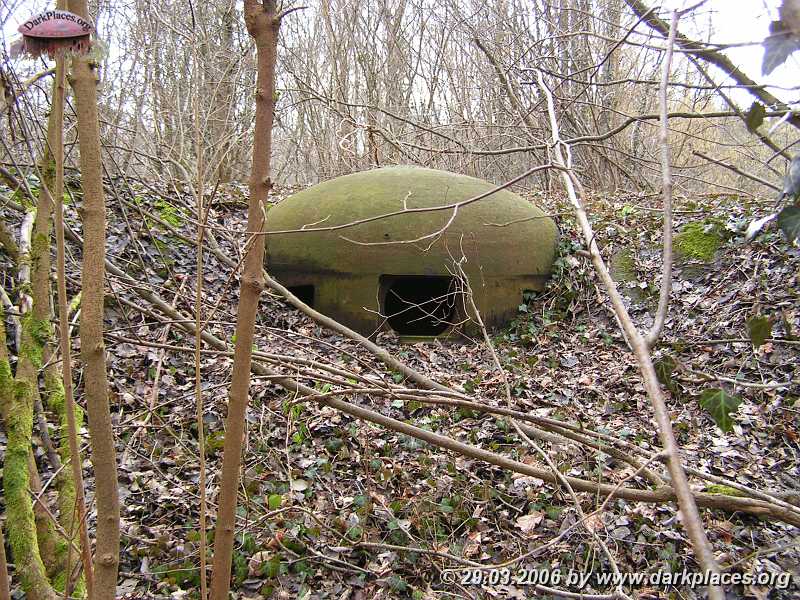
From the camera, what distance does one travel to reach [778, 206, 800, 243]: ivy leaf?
124 cm

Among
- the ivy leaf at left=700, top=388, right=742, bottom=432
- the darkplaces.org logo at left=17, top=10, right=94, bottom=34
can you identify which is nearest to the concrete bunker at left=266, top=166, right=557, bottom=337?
the ivy leaf at left=700, top=388, right=742, bottom=432

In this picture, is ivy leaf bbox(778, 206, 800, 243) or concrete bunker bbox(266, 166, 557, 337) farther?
concrete bunker bbox(266, 166, 557, 337)

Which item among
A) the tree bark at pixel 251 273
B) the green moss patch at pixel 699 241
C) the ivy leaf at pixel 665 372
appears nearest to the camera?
the tree bark at pixel 251 273

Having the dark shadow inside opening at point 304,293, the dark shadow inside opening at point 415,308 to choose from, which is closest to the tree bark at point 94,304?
the dark shadow inside opening at point 304,293

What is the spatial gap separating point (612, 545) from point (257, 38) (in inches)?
→ 114

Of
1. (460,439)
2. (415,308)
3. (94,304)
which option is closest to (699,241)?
(415,308)

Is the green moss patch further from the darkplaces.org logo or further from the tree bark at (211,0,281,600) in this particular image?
the darkplaces.org logo

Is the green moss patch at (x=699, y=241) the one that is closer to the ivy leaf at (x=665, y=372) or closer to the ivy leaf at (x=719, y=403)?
the ivy leaf at (x=665, y=372)

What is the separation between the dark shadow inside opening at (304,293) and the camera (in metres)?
5.99

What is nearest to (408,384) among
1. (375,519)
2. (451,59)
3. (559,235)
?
(375,519)

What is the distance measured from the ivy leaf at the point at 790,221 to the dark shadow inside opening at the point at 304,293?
4.99 m

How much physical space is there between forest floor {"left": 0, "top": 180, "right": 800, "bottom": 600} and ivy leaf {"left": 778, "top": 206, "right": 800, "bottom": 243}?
350 millimetres

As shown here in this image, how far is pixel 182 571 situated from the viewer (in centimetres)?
275

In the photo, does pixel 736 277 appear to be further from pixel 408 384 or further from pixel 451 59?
pixel 451 59
